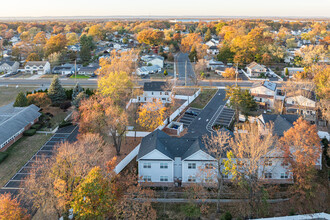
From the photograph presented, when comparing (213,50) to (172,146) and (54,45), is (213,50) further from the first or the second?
(172,146)

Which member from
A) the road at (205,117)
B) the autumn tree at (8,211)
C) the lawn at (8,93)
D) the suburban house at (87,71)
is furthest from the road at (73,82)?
the autumn tree at (8,211)

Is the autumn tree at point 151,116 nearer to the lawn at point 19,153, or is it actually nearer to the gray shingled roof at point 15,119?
the lawn at point 19,153

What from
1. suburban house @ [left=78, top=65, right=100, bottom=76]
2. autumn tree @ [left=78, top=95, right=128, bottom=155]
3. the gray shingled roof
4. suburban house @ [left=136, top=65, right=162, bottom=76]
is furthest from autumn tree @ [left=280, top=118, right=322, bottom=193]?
suburban house @ [left=78, top=65, right=100, bottom=76]

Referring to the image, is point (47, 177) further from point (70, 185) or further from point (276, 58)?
point (276, 58)

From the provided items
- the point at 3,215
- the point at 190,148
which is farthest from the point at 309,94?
the point at 3,215

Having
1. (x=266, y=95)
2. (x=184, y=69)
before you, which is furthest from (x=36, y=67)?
(x=266, y=95)

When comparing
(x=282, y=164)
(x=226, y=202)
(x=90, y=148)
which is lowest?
(x=226, y=202)
